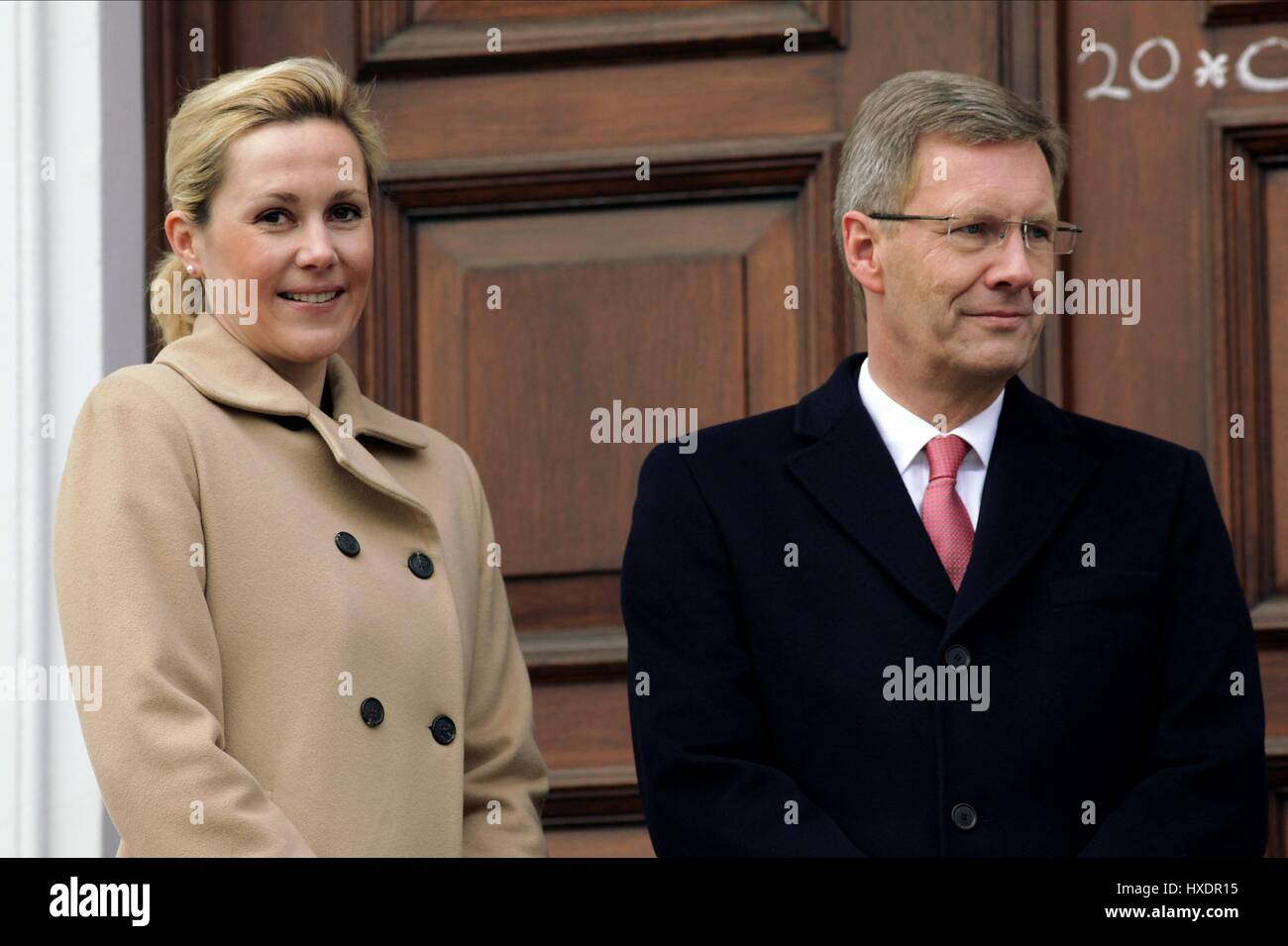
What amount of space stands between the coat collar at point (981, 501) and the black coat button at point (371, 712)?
1.81ft

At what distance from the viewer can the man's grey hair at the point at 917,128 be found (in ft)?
7.91

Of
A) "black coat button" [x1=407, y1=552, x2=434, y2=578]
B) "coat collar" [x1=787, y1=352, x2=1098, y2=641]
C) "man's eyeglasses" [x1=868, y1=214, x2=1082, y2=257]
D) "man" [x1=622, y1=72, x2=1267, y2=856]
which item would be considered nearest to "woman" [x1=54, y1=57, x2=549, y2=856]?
"black coat button" [x1=407, y1=552, x2=434, y2=578]

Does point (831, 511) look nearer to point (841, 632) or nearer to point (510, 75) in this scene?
point (841, 632)

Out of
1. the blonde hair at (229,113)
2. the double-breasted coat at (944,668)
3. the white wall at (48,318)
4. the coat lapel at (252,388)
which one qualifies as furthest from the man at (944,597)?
the white wall at (48,318)

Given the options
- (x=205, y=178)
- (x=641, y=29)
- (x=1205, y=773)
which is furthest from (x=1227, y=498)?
(x=205, y=178)

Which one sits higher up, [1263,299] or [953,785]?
[1263,299]

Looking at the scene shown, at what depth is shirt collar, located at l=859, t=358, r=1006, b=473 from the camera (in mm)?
2465

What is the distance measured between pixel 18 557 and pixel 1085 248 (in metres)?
1.59

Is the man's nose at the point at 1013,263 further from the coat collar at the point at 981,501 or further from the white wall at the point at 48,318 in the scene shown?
the white wall at the point at 48,318

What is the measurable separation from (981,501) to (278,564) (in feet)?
2.60

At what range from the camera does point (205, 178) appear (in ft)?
7.81

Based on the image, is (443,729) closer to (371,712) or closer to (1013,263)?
(371,712)
